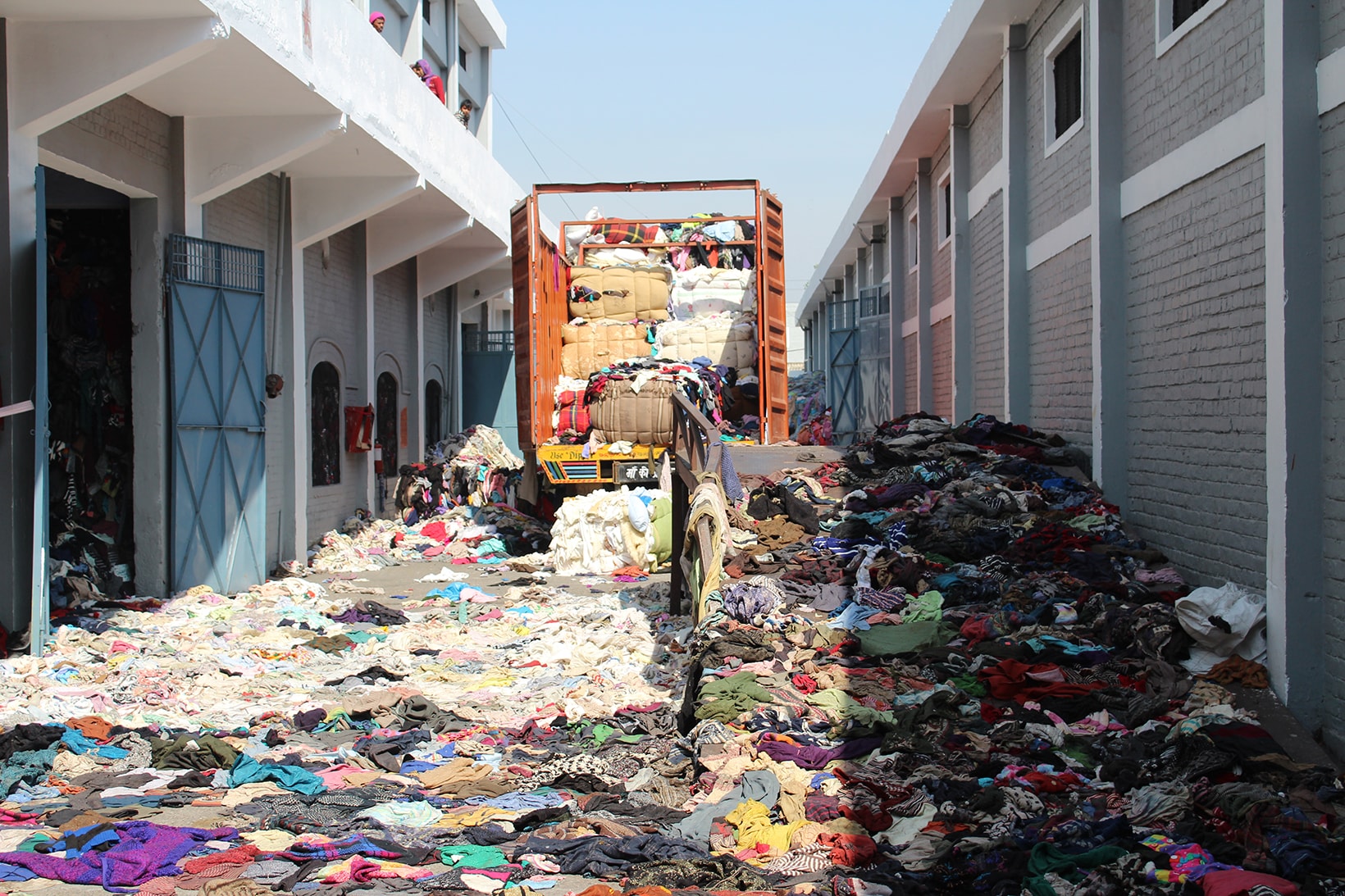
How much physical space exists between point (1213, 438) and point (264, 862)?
536 cm

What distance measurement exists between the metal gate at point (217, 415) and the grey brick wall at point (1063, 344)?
7442mm

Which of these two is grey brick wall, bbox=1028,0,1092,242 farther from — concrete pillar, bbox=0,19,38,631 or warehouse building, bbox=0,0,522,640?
concrete pillar, bbox=0,19,38,631

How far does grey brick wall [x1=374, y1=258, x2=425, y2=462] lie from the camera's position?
15.7 meters

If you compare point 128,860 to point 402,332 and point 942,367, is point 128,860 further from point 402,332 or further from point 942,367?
point 402,332

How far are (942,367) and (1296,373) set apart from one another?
33.8ft

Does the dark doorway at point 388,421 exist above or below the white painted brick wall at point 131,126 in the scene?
below

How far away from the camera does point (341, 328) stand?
13.9 m

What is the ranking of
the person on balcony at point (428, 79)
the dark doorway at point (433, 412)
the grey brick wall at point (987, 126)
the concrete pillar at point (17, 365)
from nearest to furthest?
the concrete pillar at point (17, 365), the grey brick wall at point (987, 126), the person on balcony at point (428, 79), the dark doorway at point (433, 412)

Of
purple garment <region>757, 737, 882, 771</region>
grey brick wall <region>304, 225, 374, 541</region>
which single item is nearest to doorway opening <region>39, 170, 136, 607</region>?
grey brick wall <region>304, 225, 374, 541</region>

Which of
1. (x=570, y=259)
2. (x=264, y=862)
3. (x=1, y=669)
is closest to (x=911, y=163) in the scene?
(x=570, y=259)

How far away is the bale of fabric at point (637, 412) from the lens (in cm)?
1172

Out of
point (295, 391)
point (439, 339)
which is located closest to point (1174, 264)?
point (295, 391)

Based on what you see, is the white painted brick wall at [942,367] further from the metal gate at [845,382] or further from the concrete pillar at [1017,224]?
the metal gate at [845,382]

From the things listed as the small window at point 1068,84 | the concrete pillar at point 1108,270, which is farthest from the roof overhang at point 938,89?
the concrete pillar at point 1108,270
